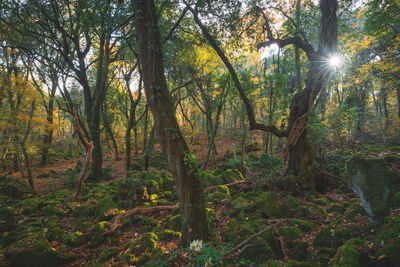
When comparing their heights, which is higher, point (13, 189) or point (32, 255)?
point (13, 189)

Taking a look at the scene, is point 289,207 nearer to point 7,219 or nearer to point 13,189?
point 7,219

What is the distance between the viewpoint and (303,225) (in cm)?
391

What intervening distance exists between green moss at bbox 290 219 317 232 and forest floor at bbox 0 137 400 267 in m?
0.02

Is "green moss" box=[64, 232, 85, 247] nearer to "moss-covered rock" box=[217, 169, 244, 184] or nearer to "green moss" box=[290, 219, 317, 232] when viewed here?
"green moss" box=[290, 219, 317, 232]

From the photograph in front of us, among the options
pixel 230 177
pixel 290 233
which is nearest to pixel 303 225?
pixel 290 233

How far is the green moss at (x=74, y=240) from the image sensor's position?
4.41m

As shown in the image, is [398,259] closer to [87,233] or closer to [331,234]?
[331,234]

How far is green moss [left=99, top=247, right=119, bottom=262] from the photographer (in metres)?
3.80

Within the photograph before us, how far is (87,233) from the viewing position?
4.78m

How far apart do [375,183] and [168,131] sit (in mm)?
3683

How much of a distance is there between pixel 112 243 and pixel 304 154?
643cm

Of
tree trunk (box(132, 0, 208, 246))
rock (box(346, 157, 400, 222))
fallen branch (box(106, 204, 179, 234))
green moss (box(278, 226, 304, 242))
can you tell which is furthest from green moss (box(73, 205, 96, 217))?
rock (box(346, 157, 400, 222))

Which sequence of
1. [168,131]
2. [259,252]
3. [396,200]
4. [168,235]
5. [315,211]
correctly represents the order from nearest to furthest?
[396,200] → [259,252] → [168,131] → [168,235] → [315,211]

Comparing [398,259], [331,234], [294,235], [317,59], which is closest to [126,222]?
[294,235]
